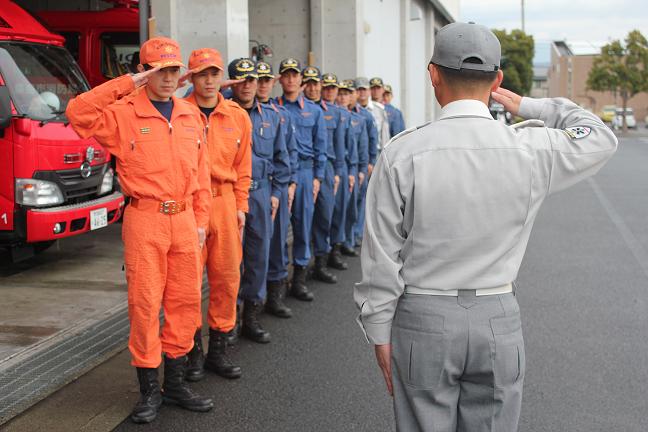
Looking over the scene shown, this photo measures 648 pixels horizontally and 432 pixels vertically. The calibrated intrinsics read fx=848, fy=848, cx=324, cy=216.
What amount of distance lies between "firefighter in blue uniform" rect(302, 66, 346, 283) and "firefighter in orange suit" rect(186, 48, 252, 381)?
3.10m

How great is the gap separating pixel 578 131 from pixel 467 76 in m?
0.44

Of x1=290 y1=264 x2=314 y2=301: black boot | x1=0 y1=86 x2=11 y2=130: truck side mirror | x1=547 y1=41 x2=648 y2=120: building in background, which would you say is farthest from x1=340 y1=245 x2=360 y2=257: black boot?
x1=547 y1=41 x2=648 y2=120: building in background

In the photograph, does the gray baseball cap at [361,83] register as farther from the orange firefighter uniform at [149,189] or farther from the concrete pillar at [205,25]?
the orange firefighter uniform at [149,189]

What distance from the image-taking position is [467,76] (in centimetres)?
268

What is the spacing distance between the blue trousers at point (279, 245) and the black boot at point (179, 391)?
2.32m

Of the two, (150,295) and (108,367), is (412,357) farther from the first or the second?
(108,367)

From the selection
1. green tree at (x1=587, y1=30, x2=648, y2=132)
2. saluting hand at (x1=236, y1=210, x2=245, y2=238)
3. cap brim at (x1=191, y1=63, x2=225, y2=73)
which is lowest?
saluting hand at (x1=236, y1=210, x2=245, y2=238)

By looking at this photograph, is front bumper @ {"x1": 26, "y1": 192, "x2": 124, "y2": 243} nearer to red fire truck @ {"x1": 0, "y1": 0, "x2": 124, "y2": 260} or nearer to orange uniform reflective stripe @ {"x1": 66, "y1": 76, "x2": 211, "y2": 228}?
red fire truck @ {"x1": 0, "y1": 0, "x2": 124, "y2": 260}

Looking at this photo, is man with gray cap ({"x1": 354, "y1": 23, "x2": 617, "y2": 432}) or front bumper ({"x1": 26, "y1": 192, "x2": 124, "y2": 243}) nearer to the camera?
man with gray cap ({"x1": 354, "y1": 23, "x2": 617, "y2": 432})

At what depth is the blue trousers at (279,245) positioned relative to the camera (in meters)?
7.20

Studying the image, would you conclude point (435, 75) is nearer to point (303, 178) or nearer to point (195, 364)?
point (195, 364)

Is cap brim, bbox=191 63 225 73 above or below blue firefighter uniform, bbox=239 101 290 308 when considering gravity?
above

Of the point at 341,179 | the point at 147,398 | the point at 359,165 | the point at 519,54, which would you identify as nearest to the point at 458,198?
the point at 147,398

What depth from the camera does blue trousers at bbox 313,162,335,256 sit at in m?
9.05
